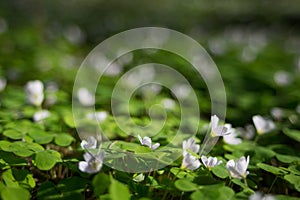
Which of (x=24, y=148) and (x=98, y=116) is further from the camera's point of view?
(x=98, y=116)

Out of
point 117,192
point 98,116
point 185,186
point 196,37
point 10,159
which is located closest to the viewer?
point 117,192

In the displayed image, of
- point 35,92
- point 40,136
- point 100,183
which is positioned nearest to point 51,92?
point 35,92

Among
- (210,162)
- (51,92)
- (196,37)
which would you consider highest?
(196,37)

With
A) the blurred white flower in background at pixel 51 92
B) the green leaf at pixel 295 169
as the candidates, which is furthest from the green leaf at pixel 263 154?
the blurred white flower in background at pixel 51 92

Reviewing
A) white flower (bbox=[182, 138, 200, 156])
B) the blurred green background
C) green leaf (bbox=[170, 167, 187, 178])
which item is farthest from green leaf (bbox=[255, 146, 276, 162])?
the blurred green background

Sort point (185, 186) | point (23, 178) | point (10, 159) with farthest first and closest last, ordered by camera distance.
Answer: point (10, 159) < point (23, 178) < point (185, 186)

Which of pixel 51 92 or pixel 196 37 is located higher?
pixel 196 37

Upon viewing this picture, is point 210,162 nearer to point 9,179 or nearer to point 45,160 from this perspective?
point 45,160

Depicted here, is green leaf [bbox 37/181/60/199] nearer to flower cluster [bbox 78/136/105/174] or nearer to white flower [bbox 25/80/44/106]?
flower cluster [bbox 78/136/105/174]

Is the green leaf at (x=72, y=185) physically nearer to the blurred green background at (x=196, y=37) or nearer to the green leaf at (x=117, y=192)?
the green leaf at (x=117, y=192)

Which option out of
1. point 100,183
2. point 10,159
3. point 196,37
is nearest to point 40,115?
point 10,159
